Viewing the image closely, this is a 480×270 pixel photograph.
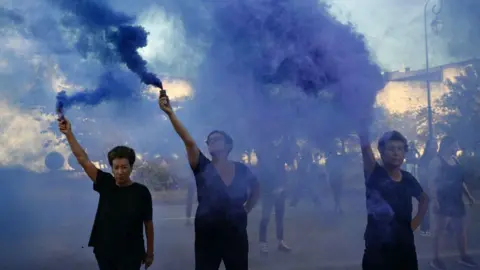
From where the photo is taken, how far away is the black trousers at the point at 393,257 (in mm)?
3178

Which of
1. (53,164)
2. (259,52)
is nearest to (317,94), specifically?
(259,52)

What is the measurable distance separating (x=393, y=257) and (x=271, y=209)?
2.75 meters

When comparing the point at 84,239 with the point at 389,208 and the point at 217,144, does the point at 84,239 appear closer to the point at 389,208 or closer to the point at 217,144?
the point at 217,144

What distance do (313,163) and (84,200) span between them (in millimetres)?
2672

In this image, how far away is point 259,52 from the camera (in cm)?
420

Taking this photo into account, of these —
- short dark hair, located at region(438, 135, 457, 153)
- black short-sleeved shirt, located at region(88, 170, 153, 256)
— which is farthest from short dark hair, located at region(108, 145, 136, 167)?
short dark hair, located at region(438, 135, 457, 153)

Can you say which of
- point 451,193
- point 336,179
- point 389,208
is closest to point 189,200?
point 336,179

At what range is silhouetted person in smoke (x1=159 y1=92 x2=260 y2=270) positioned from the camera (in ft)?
Answer: 10.8

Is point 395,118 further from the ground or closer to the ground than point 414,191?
further from the ground

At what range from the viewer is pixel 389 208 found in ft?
10.5

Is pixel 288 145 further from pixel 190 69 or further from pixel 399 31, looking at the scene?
pixel 399 31

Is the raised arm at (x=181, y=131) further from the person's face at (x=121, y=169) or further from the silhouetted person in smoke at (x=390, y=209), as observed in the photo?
the silhouetted person in smoke at (x=390, y=209)

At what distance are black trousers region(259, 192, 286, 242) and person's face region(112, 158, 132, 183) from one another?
261 centimetres

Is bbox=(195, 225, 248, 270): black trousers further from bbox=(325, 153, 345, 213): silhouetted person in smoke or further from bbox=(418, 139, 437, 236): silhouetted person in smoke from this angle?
bbox=(418, 139, 437, 236): silhouetted person in smoke
